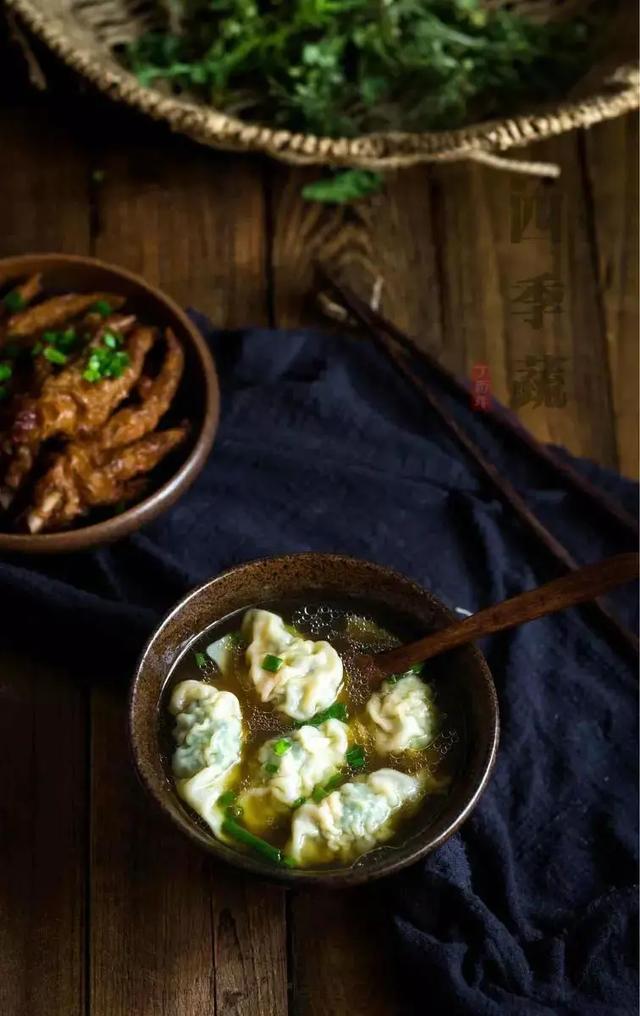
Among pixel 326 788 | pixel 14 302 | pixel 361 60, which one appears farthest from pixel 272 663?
pixel 361 60

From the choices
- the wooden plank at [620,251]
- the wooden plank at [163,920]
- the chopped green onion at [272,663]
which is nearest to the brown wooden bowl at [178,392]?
the wooden plank at [163,920]

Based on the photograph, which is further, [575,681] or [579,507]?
[579,507]

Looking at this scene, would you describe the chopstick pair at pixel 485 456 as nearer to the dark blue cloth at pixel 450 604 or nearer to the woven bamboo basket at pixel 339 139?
the dark blue cloth at pixel 450 604

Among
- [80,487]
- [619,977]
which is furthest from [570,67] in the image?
[619,977]

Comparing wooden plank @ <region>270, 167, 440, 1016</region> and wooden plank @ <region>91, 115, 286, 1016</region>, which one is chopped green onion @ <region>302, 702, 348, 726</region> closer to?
wooden plank @ <region>91, 115, 286, 1016</region>

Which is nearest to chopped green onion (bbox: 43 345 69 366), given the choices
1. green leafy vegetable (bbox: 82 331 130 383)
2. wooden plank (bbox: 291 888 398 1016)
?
green leafy vegetable (bbox: 82 331 130 383)

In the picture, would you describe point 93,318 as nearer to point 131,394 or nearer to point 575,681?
point 131,394

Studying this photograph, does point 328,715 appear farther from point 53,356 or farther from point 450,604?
point 53,356
